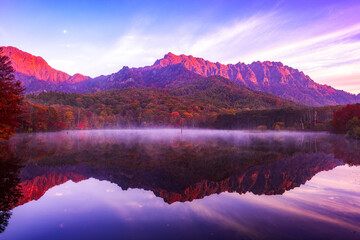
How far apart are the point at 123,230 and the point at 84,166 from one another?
14.0 m

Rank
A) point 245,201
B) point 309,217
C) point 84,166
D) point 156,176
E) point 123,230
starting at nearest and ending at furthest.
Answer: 1. point 123,230
2. point 309,217
3. point 245,201
4. point 156,176
5. point 84,166

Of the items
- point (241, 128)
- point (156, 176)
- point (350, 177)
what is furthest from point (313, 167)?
point (241, 128)

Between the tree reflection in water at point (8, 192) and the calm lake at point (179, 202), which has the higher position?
the tree reflection in water at point (8, 192)

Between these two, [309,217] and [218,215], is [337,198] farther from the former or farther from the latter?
[218,215]

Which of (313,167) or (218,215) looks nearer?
(218,215)

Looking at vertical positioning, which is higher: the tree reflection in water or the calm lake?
the tree reflection in water

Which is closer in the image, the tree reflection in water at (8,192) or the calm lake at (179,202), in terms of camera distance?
the calm lake at (179,202)

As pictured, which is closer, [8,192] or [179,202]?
[179,202]

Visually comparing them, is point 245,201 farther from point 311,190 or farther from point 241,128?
point 241,128

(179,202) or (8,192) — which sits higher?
(8,192)

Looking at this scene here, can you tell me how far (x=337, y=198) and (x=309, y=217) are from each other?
4.12 metres

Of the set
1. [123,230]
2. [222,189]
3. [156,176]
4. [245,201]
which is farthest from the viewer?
[156,176]

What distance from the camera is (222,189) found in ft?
43.4

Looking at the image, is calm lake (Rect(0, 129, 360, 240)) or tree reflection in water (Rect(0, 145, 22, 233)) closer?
calm lake (Rect(0, 129, 360, 240))
